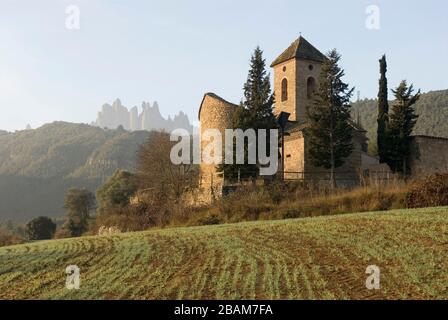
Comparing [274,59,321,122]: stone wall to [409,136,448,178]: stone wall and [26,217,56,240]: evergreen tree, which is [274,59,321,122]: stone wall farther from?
[26,217,56,240]: evergreen tree

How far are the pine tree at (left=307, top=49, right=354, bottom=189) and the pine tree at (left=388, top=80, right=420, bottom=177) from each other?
4.62 m

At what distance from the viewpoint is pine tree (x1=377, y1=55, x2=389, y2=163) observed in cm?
3475

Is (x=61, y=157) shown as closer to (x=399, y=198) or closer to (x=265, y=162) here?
(x=265, y=162)

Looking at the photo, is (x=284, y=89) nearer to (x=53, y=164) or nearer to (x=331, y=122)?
(x=331, y=122)

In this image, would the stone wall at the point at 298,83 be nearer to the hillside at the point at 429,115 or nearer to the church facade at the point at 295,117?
the church facade at the point at 295,117

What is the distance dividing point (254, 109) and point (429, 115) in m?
68.8

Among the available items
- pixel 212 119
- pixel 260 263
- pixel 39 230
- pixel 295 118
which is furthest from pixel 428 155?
pixel 39 230

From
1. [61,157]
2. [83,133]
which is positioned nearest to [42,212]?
[61,157]

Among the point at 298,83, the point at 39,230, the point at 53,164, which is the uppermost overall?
the point at 298,83

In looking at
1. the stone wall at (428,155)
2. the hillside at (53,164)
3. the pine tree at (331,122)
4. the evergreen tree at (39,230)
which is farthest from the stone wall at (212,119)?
the hillside at (53,164)

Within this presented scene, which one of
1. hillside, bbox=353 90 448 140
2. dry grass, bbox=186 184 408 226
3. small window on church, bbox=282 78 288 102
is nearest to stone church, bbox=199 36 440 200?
small window on church, bbox=282 78 288 102

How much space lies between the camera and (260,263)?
10.9 m

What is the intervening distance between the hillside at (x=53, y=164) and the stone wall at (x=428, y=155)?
78481 millimetres

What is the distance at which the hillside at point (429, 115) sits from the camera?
80250 millimetres
